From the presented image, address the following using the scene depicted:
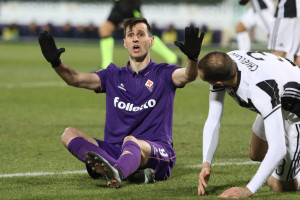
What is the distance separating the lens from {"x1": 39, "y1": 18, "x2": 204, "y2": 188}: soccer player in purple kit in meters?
5.66

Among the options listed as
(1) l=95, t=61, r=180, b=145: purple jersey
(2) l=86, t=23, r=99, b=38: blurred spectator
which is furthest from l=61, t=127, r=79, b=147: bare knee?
(2) l=86, t=23, r=99, b=38: blurred spectator

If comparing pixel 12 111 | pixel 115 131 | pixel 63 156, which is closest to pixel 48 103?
pixel 12 111

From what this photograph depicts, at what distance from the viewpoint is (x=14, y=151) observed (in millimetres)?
7367

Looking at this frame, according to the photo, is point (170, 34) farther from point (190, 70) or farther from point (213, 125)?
point (213, 125)

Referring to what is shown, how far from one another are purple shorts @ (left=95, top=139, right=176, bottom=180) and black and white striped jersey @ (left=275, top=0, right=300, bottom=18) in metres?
4.57

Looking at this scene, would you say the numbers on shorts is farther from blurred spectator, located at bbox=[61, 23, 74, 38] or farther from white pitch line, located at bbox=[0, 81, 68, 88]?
blurred spectator, located at bbox=[61, 23, 74, 38]

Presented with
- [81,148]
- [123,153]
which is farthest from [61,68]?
[123,153]

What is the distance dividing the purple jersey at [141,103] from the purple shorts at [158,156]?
0.08 m

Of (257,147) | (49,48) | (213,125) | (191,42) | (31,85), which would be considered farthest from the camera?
(31,85)

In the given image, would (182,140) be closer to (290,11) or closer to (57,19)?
(290,11)

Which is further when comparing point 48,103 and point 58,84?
point 58,84

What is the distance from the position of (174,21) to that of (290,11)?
109 feet

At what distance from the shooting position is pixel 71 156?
7133mm

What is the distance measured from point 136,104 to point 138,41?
22.1 inches
